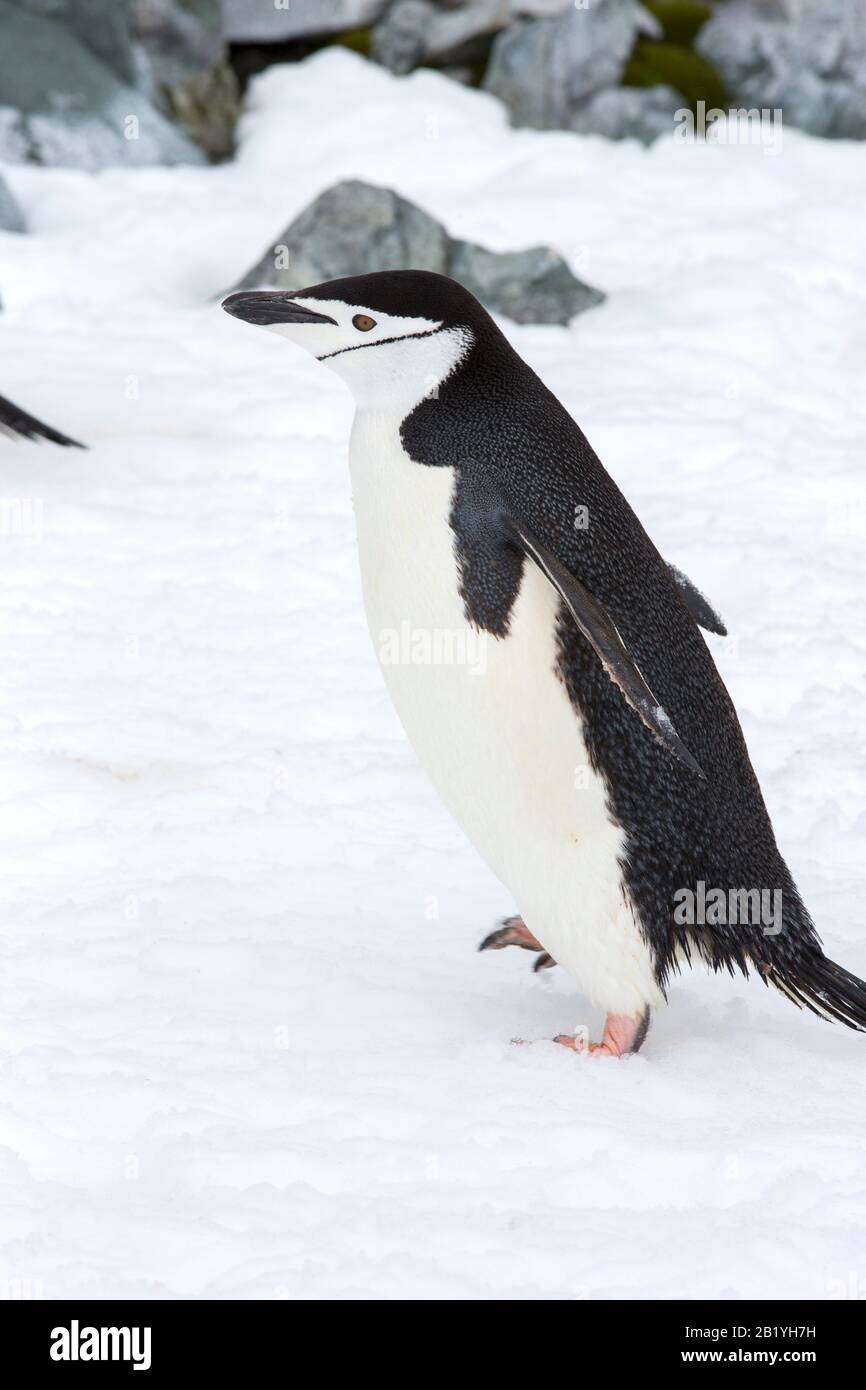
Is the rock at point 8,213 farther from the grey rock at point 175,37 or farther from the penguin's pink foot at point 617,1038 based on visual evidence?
the penguin's pink foot at point 617,1038

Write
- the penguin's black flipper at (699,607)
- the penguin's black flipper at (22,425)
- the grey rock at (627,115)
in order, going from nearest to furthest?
1. the penguin's black flipper at (699,607)
2. the penguin's black flipper at (22,425)
3. the grey rock at (627,115)

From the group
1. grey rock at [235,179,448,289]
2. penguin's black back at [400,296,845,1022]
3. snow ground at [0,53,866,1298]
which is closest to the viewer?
snow ground at [0,53,866,1298]

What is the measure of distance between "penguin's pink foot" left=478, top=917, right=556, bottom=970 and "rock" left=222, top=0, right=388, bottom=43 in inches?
260

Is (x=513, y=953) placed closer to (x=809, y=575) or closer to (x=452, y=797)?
(x=452, y=797)

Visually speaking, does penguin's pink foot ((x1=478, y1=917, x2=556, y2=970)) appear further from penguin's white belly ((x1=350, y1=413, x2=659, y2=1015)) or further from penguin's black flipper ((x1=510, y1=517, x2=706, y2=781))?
penguin's black flipper ((x1=510, y1=517, x2=706, y2=781))

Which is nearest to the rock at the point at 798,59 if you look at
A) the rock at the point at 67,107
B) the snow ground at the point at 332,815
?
the snow ground at the point at 332,815

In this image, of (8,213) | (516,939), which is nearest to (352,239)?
(8,213)

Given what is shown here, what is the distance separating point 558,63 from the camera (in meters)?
7.94

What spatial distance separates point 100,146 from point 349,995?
5.44 meters

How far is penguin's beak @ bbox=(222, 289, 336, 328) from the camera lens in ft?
7.78

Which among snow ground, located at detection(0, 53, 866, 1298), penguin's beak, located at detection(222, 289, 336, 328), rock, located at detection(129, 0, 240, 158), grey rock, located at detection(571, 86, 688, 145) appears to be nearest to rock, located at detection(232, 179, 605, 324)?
snow ground, located at detection(0, 53, 866, 1298)

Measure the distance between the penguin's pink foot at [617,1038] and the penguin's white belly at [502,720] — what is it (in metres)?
0.02

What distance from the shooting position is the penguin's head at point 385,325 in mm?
2328
